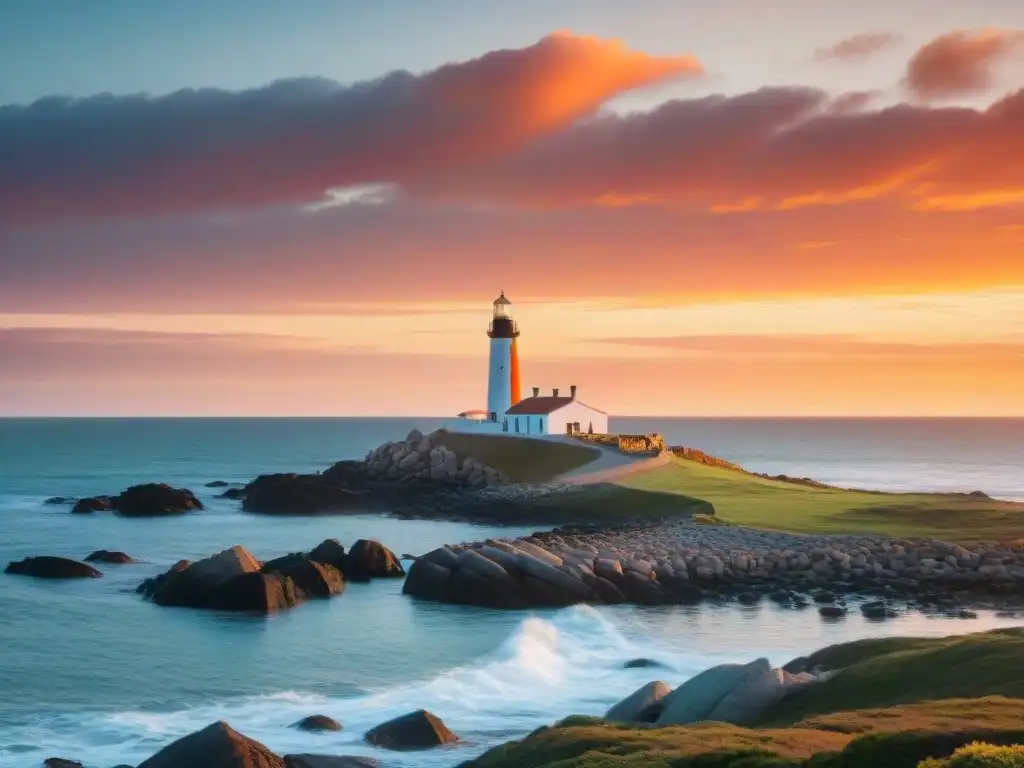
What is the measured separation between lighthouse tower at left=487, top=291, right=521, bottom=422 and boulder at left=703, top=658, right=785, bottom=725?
2863 inches

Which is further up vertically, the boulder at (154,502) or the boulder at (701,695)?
the boulder at (154,502)

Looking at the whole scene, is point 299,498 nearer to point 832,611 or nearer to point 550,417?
point 550,417

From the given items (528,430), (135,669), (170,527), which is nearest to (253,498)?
(170,527)

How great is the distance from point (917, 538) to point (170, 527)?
140 ft

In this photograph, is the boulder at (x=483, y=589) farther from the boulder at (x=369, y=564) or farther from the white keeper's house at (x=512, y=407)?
the white keeper's house at (x=512, y=407)

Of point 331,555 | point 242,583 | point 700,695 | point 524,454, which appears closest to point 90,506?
point 524,454

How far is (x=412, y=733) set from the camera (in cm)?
2270

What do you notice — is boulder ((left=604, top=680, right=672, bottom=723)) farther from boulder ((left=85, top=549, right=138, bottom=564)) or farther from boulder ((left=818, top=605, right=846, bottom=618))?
boulder ((left=85, top=549, right=138, bottom=564))

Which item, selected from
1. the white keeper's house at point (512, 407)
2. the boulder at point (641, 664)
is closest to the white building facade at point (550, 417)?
the white keeper's house at point (512, 407)

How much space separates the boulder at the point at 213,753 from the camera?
18594 mm

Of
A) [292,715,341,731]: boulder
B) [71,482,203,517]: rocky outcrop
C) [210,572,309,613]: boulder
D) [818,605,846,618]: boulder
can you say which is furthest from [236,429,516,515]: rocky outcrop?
[292,715,341,731]: boulder

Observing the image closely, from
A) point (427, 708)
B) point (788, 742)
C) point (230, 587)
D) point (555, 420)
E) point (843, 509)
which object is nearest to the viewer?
point (788, 742)

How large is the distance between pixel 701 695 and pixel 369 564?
92.4ft

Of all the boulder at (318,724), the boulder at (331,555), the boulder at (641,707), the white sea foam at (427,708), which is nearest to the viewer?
the boulder at (641,707)
